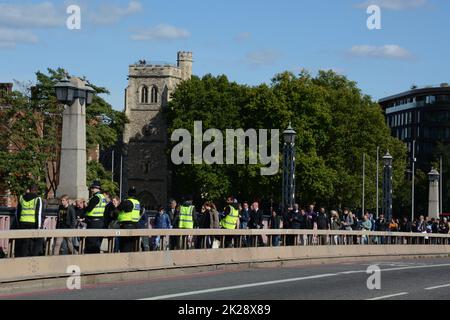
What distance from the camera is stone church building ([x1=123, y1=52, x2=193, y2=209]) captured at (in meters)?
152

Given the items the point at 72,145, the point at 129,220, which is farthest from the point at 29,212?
the point at 72,145

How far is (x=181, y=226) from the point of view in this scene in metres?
31.0

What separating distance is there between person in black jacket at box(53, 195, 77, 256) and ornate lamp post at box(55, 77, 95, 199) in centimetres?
201

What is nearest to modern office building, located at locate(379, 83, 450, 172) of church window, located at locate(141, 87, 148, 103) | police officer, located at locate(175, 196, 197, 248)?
church window, located at locate(141, 87, 148, 103)

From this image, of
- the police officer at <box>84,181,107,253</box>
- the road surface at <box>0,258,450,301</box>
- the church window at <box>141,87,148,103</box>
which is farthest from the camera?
the church window at <box>141,87,148,103</box>

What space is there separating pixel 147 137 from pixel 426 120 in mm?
45528

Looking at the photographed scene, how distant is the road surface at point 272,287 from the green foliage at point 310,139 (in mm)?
70314

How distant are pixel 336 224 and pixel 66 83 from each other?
1627 cm

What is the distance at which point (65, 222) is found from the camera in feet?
87.0

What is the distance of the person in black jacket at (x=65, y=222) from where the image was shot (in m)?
24.7

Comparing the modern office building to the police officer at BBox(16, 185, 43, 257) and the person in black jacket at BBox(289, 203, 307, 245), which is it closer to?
the person in black jacket at BBox(289, 203, 307, 245)

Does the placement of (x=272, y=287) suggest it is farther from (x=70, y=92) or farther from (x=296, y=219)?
(x=296, y=219)
